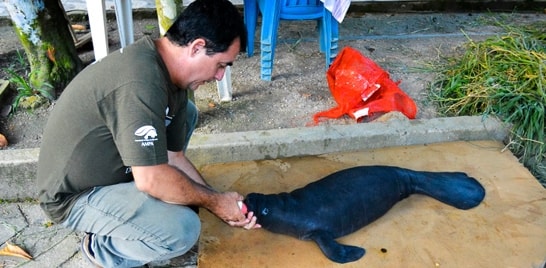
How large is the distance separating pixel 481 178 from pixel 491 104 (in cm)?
72

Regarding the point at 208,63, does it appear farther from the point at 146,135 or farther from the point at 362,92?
the point at 362,92

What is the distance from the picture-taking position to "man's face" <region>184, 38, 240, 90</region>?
2.09 m

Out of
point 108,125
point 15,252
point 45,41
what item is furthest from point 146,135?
point 45,41

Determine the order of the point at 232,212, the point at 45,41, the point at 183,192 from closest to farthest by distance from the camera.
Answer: the point at 183,192, the point at 232,212, the point at 45,41

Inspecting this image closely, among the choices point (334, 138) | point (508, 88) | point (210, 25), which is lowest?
point (334, 138)

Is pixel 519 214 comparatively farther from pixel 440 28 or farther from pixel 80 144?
pixel 440 28

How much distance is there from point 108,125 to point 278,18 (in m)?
2.11

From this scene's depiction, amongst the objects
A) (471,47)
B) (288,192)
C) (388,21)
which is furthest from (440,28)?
(288,192)

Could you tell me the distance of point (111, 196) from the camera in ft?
7.43

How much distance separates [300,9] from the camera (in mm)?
3822

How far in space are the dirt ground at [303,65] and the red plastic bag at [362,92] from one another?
100 mm

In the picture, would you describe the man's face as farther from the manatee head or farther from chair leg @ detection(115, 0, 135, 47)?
chair leg @ detection(115, 0, 135, 47)

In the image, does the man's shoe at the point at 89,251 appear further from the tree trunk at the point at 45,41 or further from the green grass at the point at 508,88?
the green grass at the point at 508,88

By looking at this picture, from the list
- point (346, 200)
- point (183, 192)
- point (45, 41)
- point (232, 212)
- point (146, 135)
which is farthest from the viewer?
point (45, 41)
